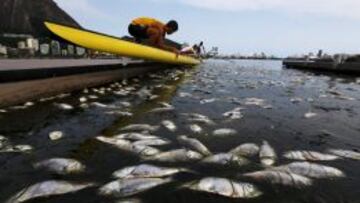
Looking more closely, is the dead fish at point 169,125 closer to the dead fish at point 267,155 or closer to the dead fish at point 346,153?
the dead fish at point 267,155

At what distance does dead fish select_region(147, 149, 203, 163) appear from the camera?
519 centimetres

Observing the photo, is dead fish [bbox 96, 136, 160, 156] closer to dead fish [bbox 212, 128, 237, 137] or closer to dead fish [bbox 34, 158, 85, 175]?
dead fish [bbox 34, 158, 85, 175]

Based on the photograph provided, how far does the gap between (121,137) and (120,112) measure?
2.35 metres

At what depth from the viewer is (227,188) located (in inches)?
165

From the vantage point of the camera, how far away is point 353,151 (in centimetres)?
611

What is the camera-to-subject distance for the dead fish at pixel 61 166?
4691mm

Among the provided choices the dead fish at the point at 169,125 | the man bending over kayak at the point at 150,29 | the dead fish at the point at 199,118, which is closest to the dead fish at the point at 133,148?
the dead fish at the point at 169,125

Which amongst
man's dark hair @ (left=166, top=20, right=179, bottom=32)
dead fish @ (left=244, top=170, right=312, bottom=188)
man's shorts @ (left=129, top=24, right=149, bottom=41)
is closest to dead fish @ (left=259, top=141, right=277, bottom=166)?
dead fish @ (left=244, top=170, right=312, bottom=188)

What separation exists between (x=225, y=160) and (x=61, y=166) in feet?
7.04

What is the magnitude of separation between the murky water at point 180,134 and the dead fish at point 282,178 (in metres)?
0.07

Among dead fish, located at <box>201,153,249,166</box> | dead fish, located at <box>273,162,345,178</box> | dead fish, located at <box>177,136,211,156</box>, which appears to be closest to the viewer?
dead fish, located at <box>273,162,345,178</box>

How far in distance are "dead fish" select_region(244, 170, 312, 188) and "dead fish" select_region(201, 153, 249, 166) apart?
1.41 ft

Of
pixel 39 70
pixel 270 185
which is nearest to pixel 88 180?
pixel 270 185

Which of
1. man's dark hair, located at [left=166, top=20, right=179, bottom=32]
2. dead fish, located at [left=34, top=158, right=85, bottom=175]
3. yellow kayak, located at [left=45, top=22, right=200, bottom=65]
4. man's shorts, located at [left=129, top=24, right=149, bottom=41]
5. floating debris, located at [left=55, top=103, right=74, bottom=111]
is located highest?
man's dark hair, located at [left=166, top=20, right=179, bottom=32]
